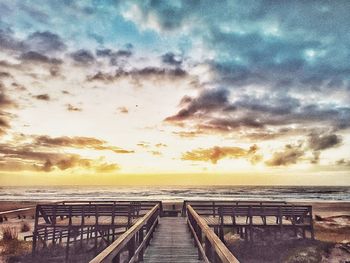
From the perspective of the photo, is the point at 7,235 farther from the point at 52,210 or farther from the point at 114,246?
the point at 114,246

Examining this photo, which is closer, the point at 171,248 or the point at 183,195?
the point at 171,248

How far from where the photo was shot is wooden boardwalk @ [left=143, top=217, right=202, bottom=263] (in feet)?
26.4

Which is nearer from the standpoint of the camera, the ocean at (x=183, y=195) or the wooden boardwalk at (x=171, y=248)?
the wooden boardwalk at (x=171, y=248)

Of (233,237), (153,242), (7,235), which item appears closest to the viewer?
(153,242)

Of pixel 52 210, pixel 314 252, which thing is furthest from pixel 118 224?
pixel 314 252

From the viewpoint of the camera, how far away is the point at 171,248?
958 centimetres

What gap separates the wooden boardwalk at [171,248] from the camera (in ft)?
26.4

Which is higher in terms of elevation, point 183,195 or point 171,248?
point 171,248

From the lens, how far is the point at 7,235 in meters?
19.0

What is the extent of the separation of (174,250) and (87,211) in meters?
9.29

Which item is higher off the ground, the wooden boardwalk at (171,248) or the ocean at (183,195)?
the wooden boardwalk at (171,248)

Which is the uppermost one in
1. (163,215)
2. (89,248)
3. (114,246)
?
(114,246)

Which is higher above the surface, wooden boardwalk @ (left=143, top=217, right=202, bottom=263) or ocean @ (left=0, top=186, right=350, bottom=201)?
wooden boardwalk @ (left=143, top=217, right=202, bottom=263)

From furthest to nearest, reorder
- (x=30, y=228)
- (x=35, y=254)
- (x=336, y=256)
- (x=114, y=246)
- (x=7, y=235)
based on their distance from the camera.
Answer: (x=30, y=228) < (x=7, y=235) < (x=35, y=254) < (x=336, y=256) < (x=114, y=246)
